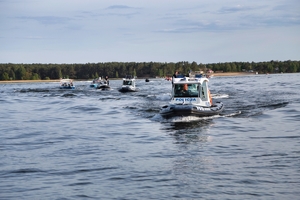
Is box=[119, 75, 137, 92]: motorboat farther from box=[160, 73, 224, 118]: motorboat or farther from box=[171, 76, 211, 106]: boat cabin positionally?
box=[171, 76, 211, 106]: boat cabin

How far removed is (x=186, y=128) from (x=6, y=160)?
33.4 ft

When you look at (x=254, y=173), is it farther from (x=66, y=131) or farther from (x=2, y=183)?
(x=66, y=131)

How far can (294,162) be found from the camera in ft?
55.1

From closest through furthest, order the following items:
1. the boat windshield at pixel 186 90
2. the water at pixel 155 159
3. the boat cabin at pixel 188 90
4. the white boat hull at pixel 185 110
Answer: the water at pixel 155 159 < the white boat hull at pixel 185 110 < the boat cabin at pixel 188 90 < the boat windshield at pixel 186 90

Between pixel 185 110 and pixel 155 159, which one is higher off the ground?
pixel 185 110

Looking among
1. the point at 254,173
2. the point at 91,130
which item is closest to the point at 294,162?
the point at 254,173

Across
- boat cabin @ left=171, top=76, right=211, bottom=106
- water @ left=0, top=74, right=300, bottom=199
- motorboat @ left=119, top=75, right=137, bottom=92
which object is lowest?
water @ left=0, top=74, right=300, bottom=199

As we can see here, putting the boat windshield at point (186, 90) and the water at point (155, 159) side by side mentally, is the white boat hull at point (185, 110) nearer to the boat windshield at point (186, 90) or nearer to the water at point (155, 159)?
the water at point (155, 159)

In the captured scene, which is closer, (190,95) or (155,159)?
(155,159)

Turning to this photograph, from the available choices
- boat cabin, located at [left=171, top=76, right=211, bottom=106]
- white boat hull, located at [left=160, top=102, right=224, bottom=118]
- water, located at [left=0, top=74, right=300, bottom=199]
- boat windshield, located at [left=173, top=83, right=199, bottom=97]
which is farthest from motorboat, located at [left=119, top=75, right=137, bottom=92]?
white boat hull, located at [left=160, top=102, right=224, bottom=118]

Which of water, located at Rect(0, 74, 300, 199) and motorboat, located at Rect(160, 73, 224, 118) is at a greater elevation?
motorboat, located at Rect(160, 73, 224, 118)

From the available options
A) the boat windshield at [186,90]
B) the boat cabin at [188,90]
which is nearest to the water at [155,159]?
the boat cabin at [188,90]

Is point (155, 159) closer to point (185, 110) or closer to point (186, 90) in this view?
point (185, 110)

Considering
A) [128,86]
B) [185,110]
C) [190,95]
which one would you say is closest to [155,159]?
[185,110]
